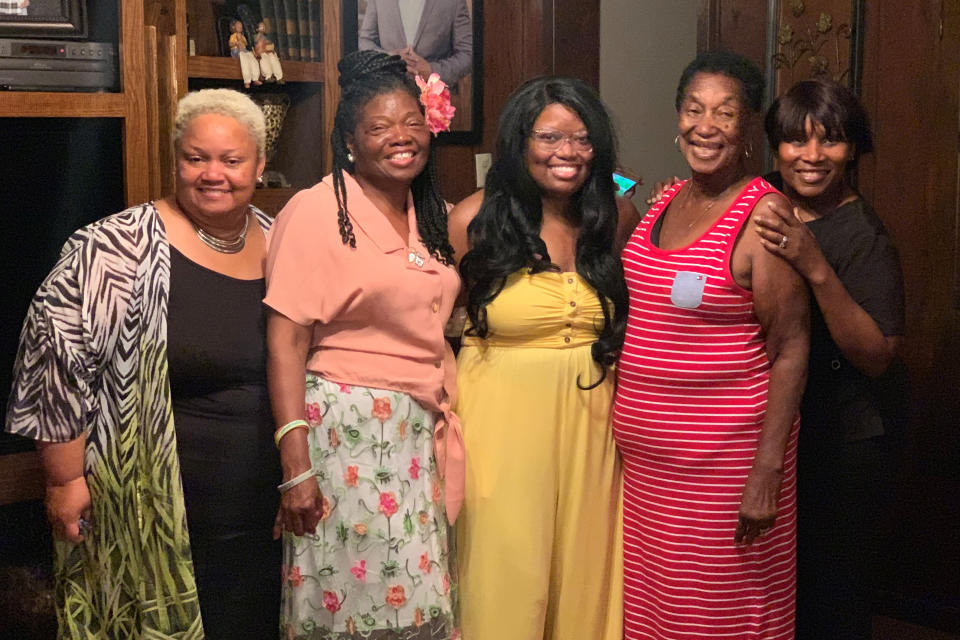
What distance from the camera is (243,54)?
111 inches

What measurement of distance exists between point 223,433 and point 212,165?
0.52 m

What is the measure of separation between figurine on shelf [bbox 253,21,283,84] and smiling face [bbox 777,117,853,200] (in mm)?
1307

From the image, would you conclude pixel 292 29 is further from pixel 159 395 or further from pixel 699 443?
pixel 699 443

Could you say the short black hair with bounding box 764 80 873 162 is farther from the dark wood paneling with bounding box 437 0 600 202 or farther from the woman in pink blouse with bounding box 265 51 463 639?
the dark wood paneling with bounding box 437 0 600 202

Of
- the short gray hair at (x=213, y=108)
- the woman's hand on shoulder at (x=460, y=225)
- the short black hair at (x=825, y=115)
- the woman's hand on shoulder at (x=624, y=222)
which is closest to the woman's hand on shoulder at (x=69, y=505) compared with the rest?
the short gray hair at (x=213, y=108)

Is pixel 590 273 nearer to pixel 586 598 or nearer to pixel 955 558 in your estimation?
pixel 586 598

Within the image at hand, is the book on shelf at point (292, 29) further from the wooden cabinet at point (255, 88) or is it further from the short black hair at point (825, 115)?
the short black hair at point (825, 115)

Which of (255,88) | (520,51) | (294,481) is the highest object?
(520,51)

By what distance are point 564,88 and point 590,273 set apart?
1.30ft

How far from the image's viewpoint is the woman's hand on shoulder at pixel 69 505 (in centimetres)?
210

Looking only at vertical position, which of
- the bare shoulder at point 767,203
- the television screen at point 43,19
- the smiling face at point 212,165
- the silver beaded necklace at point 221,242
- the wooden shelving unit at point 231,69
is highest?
the television screen at point 43,19

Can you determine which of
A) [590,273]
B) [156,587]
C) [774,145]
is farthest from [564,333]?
[156,587]

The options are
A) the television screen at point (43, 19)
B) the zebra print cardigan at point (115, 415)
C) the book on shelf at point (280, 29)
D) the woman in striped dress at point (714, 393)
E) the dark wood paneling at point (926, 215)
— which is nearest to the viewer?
the zebra print cardigan at point (115, 415)

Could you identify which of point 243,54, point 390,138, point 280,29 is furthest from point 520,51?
point 390,138
